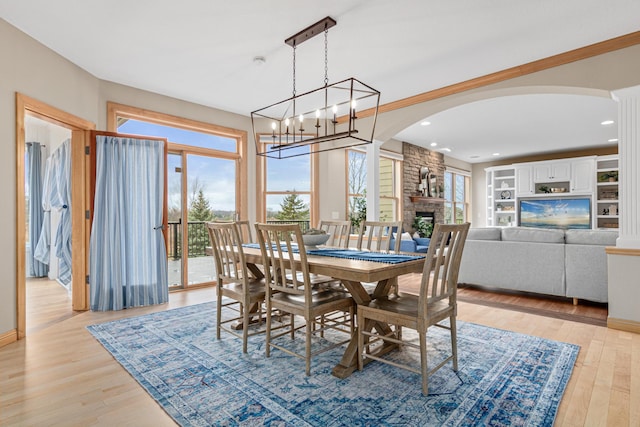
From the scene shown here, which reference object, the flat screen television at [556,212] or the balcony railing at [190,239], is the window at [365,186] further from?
the flat screen television at [556,212]

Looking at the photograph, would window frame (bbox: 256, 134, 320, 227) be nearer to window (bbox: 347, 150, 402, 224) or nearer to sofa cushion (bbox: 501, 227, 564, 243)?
window (bbox: 347, 150, 402, 224)

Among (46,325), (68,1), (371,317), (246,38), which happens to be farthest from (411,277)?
(68,1)

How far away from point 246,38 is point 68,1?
1.31 metres

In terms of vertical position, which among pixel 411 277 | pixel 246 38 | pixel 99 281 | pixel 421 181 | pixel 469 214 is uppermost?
pixel 246 38

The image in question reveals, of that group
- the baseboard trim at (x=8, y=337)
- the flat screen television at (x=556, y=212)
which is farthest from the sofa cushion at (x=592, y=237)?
the baseboard trim at (x=8, y=337)

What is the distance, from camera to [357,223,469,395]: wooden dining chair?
2055 millimetres

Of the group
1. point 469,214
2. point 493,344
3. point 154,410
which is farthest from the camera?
point 469,214

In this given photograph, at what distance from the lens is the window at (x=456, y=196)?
30.8 feet

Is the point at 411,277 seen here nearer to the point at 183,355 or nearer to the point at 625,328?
the point at 625,328

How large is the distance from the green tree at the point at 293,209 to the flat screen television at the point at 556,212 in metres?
6.54

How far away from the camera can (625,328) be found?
10.5 ft

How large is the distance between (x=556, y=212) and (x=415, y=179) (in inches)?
156

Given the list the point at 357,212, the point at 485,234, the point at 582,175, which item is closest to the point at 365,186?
the point at 357,212

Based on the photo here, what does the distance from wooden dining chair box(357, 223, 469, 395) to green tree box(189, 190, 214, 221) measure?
3416 millimetres
